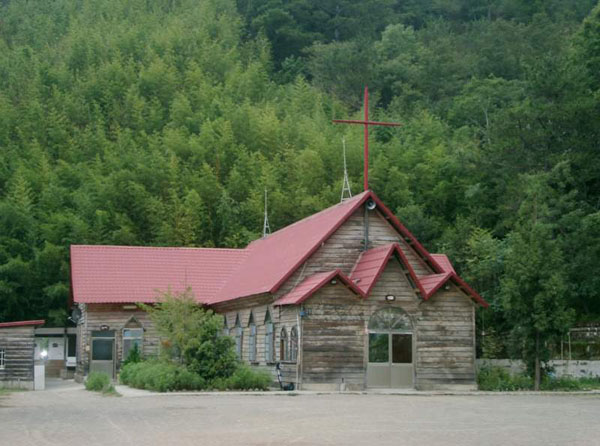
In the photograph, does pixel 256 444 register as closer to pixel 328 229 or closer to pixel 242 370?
pixel 242 370

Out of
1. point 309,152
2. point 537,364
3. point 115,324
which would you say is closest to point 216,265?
point 115,324

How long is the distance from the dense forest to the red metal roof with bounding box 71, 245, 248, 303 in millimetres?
4342

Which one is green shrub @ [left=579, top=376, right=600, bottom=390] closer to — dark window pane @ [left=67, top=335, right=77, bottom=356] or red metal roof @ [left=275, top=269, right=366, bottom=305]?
red metal roof @ [left=275, top=269, right=366, bottom=305]

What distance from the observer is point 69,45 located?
64.5 m

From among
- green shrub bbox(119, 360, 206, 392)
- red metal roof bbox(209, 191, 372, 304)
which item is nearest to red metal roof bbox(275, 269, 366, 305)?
red metal roof bbox(209, 191, 372, 304)

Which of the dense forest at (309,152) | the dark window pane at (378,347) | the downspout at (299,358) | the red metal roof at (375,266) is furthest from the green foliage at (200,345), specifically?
the dense forest at (309,152)

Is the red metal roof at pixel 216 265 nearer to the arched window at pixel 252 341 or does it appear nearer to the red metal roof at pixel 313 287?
the red metal roof at pixel 313 287

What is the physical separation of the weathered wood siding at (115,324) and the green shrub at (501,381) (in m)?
11.9

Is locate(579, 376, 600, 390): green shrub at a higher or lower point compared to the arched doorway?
lower

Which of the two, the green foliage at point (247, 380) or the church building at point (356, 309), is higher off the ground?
the church building at point (356, 309)

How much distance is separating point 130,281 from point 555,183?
18206mm

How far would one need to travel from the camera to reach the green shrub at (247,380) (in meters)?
23.6

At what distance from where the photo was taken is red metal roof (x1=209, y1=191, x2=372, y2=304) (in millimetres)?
26672

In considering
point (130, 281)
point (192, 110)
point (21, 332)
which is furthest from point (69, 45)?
point (21, 332)
